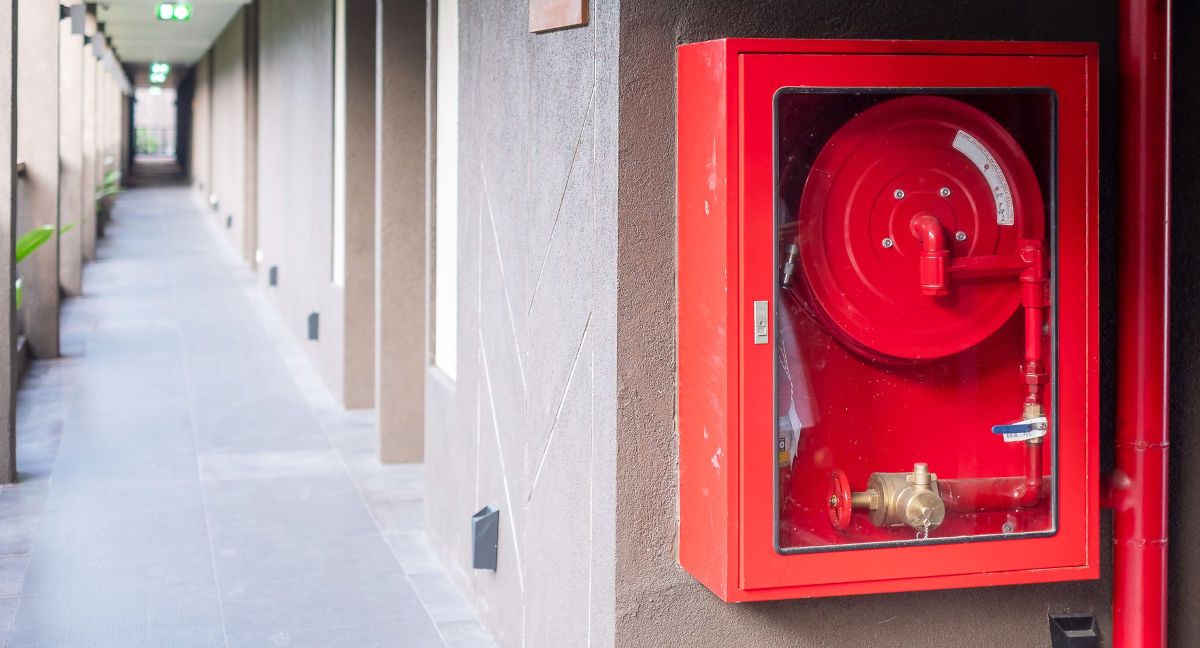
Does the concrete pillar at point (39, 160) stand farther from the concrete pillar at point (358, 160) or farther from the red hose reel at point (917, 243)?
the red hose reel at point (917, 243)

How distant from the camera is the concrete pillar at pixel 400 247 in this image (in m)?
6.04

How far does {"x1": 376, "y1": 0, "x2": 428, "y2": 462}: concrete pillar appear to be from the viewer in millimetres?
6039

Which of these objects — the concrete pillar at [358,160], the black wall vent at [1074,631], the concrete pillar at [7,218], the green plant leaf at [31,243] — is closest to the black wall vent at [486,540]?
the black wall vent at [1074,631]

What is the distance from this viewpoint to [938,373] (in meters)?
2.75

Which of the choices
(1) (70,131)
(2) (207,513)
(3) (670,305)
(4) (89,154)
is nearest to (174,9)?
(1) (70,131)

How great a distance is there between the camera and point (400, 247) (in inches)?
248

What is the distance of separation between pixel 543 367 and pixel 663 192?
68cm

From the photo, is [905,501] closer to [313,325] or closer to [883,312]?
[883,312]

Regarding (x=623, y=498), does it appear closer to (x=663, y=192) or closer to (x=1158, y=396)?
(x=663, y=192)

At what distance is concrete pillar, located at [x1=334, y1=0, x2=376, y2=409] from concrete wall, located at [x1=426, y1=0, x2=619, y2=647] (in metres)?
2.86

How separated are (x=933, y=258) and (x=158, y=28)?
17406 mm

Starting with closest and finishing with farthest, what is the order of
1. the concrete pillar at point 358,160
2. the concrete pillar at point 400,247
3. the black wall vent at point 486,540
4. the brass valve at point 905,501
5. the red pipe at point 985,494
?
the brass valve at point 905,501
the red pipe at point 985,494
the black wall vent at point 486,540
the concrete pillar at point 400,247
the concrete pillar at point 358,160

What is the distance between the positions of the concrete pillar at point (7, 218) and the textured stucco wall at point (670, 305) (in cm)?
382

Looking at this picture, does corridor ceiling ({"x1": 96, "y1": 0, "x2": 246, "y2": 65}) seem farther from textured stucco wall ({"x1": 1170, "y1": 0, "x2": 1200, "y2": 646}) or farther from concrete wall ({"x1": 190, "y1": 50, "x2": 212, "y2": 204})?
textured stucco wall ({"x1": 1170, "y1": 0, "x2": 1200, "y2": 646})
